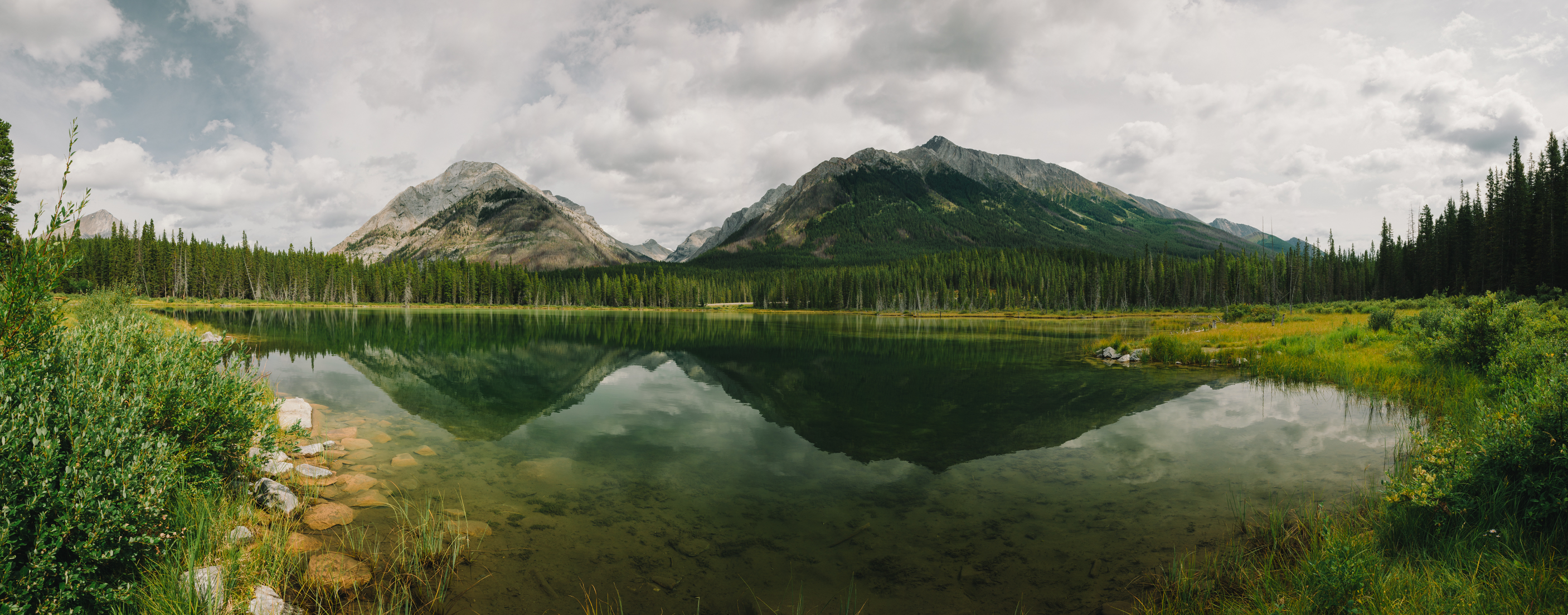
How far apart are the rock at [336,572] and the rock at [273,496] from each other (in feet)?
7.52

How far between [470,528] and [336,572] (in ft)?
6.89

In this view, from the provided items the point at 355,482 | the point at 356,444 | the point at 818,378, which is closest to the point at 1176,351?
the point at 818,378

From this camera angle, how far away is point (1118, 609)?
24.6 ft

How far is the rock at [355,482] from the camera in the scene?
38.7 feet

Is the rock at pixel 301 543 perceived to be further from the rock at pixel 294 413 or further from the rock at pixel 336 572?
the rock at pixel 294 413

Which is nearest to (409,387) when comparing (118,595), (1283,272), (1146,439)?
(118,595)

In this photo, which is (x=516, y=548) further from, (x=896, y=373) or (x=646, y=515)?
(x=896, y=373)

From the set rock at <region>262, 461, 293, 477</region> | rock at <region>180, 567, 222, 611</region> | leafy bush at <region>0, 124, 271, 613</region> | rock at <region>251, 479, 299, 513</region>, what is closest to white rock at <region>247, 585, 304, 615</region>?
rock at <region>180, 567, 222, 611</region>

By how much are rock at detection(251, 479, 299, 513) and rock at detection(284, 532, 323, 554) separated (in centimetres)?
107

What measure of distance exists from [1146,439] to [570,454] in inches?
656

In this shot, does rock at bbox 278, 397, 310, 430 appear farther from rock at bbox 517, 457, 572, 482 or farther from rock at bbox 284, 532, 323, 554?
rock at bbox 284, 532, 323, 554

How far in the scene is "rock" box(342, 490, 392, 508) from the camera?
10938 millimetres

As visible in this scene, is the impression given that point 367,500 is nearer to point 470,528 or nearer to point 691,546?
point 470,528

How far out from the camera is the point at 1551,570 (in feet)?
18.6
